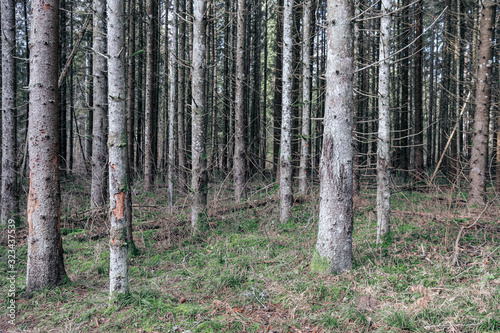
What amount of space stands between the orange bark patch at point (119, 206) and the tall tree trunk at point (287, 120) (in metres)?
4.78

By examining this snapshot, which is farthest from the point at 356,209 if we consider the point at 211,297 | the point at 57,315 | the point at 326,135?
the point at 57,315

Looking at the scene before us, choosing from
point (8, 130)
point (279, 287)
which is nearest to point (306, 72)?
point (279, 287)

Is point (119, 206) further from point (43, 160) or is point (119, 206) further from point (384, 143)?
point (384, 143)

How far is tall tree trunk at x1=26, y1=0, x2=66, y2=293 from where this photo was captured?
15.3ft

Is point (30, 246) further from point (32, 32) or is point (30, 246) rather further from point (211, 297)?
point (32, 32)

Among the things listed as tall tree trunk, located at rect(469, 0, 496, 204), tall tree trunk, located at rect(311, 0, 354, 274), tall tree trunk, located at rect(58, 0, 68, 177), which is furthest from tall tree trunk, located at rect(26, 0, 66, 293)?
tall tree trunk, located at rect(58, 0, 68, 177)

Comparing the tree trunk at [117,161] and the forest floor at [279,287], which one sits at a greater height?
the tree trunk at [117,161]

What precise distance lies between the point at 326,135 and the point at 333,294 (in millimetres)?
2334

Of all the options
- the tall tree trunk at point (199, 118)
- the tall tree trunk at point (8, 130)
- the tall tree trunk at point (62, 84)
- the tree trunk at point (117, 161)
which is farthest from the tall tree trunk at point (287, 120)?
the tall tree trunk at point (62, 84)

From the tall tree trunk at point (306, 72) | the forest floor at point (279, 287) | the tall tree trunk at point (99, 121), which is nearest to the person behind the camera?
the forest floor at point (279, 287)

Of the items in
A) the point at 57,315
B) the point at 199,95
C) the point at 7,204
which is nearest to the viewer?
the point at 57,315

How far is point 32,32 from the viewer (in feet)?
15.5

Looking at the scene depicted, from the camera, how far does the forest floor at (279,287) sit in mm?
3623

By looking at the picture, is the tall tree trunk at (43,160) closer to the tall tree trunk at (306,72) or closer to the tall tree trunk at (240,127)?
the tall tree trunk at (240,127)
